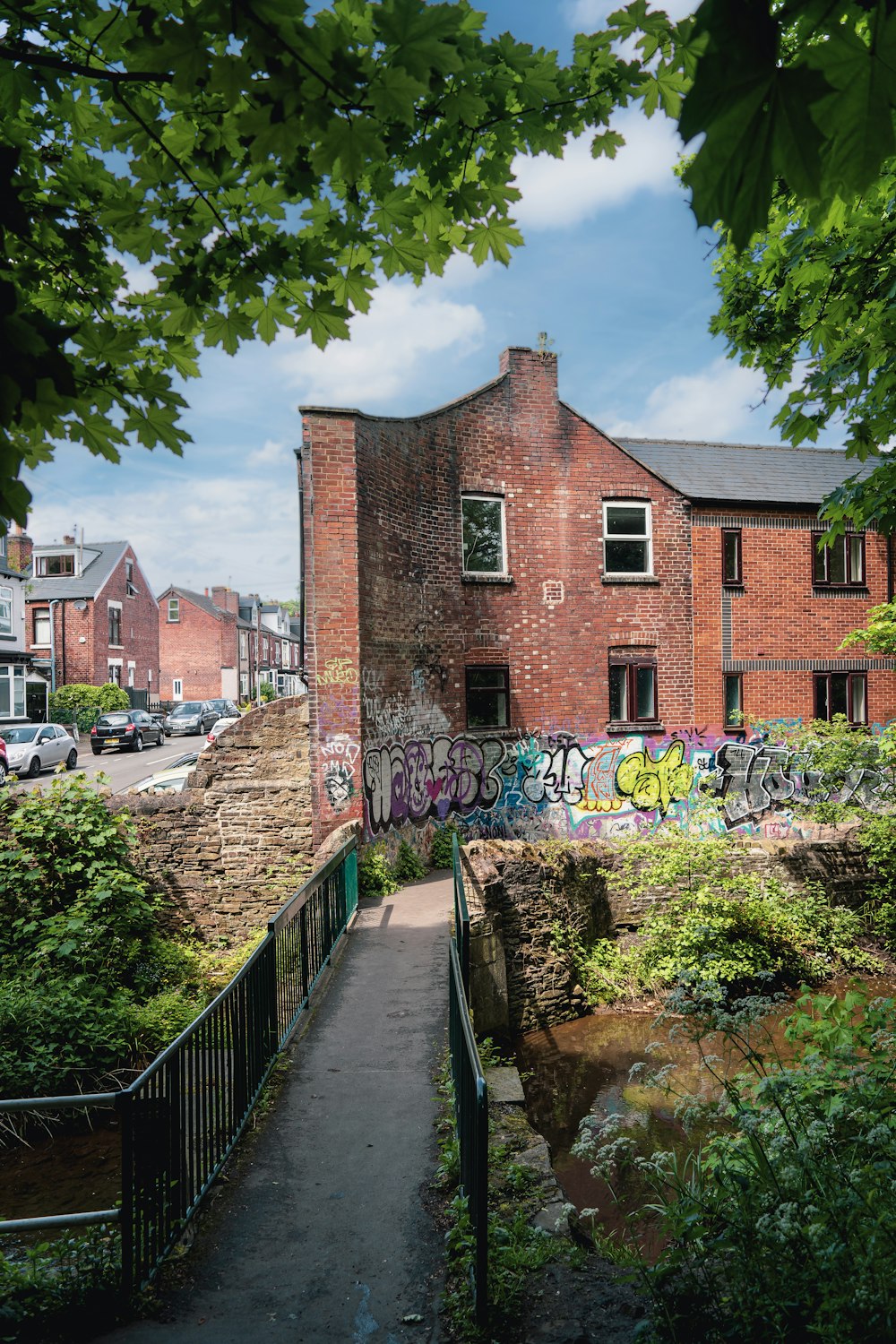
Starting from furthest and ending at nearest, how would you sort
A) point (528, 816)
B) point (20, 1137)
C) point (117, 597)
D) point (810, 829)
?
point (117, 597)
point (528, 816)
point (810, 829)
point (20, 1137)

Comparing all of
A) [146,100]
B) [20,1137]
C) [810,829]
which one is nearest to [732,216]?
[146,100]

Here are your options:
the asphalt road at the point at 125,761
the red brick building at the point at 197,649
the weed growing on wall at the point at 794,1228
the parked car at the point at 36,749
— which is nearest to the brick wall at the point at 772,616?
the weed growing on wall at the point at 794,1228

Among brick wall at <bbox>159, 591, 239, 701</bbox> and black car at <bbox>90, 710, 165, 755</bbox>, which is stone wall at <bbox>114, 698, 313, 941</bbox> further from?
brick wall at <bbox>159, 591, 239, 701</bbox>

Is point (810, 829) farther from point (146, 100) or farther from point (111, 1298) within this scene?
point (146, 100)

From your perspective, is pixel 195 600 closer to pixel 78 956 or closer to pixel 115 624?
pixel 115 624

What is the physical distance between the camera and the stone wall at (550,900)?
9.82m

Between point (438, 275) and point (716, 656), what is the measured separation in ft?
48.2

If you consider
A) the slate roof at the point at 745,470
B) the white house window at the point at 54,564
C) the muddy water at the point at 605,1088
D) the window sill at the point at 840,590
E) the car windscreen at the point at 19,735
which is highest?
the white house window at the point at 54,564

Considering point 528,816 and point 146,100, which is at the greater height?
point 146,100

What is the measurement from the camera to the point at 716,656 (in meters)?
17.5

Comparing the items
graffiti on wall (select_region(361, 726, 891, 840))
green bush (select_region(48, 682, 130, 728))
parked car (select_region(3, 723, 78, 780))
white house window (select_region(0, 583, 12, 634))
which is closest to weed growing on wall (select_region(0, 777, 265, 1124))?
graffiti on wall (select_region(361, 726, 891, 840))

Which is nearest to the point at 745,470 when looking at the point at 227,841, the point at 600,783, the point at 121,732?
the point at 600,783

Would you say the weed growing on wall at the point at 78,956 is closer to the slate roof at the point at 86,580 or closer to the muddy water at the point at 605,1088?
the muddy water at the point at 605,1088

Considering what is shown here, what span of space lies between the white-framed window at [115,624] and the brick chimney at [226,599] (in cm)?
2083
